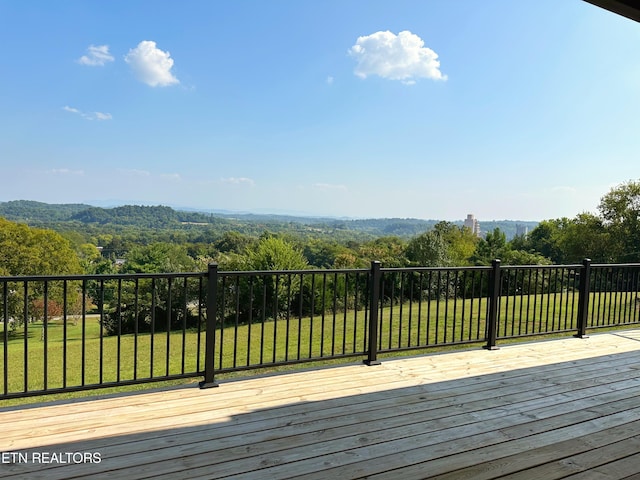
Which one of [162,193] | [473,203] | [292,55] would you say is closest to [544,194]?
[473,203]

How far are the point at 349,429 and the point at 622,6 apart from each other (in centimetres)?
284

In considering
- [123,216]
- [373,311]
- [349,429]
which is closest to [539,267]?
[373,311]

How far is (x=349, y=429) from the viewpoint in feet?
7.13

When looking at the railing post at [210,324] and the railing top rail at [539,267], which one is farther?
the railing top rail at [539,267]

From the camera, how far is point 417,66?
1661 cm

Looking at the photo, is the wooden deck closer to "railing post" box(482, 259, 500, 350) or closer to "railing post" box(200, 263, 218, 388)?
"railing post" box(200, 263, 218, 388)

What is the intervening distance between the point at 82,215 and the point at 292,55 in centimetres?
8079

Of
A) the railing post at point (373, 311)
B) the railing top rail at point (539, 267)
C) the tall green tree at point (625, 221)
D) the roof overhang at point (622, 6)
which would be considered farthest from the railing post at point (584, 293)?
the tall green tree at point (625, 221)

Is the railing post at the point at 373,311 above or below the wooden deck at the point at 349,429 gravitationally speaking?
above

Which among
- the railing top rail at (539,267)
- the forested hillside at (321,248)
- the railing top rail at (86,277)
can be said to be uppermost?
the railing top rail at (539,267)

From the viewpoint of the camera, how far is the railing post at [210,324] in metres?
2.78

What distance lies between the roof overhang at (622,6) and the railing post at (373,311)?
2184 mm

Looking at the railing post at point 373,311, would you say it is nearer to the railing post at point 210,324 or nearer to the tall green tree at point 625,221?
the railing post at point 210,324

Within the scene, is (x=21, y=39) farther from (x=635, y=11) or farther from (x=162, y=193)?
(x=162, y=193)
